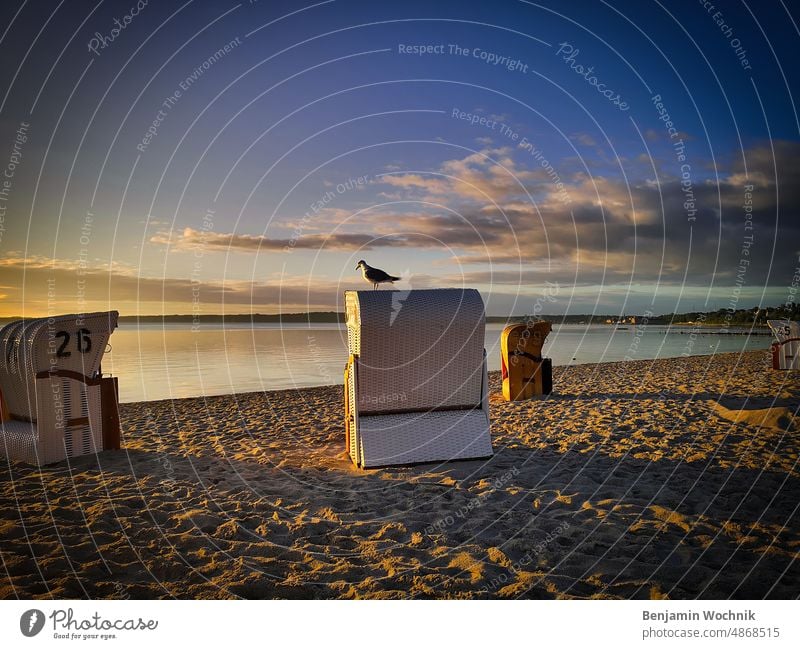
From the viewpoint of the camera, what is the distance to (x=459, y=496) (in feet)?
18.5

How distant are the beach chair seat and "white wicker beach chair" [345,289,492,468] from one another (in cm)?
463

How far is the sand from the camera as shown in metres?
3.86

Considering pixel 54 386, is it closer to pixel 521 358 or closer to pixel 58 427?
pixel 58 427

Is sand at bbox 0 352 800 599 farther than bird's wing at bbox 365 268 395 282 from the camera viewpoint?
No

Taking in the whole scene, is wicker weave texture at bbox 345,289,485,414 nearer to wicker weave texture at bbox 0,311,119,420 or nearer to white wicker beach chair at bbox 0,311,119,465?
wicker weave texture at bbox 0,311,119,420

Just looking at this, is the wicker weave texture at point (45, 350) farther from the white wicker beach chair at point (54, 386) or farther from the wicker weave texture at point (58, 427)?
the wicker weave texture at point (58, 427)

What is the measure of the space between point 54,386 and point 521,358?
891 cm

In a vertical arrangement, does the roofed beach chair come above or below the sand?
above

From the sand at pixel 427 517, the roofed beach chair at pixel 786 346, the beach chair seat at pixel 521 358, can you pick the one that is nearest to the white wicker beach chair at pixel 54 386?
the sand at pixel 427 517

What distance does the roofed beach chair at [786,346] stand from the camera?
15719mm

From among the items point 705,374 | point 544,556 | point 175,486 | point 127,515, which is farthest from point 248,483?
point 705,374

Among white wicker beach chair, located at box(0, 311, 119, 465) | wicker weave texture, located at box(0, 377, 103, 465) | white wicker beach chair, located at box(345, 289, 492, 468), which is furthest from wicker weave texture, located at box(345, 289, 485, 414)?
wicker weave texture, located at box(0, 377, 103, 465)

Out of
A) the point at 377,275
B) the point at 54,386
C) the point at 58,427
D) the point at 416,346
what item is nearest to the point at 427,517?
the point at 416,346

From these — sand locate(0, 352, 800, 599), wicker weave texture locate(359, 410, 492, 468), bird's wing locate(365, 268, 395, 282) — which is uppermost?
bird's wing locate(365, 268, 395, 282)
